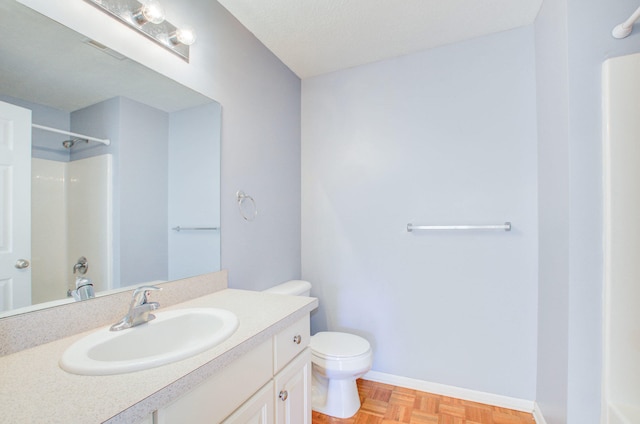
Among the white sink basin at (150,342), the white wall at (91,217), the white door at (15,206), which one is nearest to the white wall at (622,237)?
the white sink basin at (150,342)

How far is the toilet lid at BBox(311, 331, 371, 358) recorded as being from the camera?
1.66 m

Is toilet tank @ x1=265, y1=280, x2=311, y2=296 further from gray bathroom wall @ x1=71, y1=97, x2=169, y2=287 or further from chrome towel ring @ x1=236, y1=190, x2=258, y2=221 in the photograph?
gray bathroom wall @ x1=71, y1=97, x2=169, y2=287

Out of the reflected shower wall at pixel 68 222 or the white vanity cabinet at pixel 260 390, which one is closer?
the white vanity cabinet at pixel 260 390

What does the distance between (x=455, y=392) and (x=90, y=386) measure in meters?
Answer: 2.01

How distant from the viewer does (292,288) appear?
1.95 metres

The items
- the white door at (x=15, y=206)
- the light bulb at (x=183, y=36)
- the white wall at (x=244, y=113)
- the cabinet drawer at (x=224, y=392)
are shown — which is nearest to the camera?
the cabinet drawer at (x=224, y=392)

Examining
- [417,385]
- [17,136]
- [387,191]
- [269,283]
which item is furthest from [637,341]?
[17,136]

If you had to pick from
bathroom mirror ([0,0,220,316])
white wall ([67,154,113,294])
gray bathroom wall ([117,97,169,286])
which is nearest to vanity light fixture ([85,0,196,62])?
bathroom mirror ([0,0,220,316])

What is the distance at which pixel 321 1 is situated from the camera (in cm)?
151

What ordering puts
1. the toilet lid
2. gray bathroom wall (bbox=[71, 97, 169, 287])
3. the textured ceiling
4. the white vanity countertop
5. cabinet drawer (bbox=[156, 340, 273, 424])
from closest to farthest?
the white vanity countertop → cabinet drawer (bbox=[156, 340, 273, 424]) → gray bathroom wall (bbox=[71, 97, 169, 287]) → the textured ceiling → the toilet lid

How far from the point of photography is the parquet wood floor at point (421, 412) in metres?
1.64

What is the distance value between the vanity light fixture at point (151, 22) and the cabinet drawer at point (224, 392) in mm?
1302

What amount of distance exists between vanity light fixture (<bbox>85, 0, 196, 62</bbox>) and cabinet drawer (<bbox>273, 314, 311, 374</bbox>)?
4.30 feet

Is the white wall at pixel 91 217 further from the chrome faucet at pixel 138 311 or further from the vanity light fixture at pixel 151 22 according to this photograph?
the vanity light fixture at pixel 151 22
